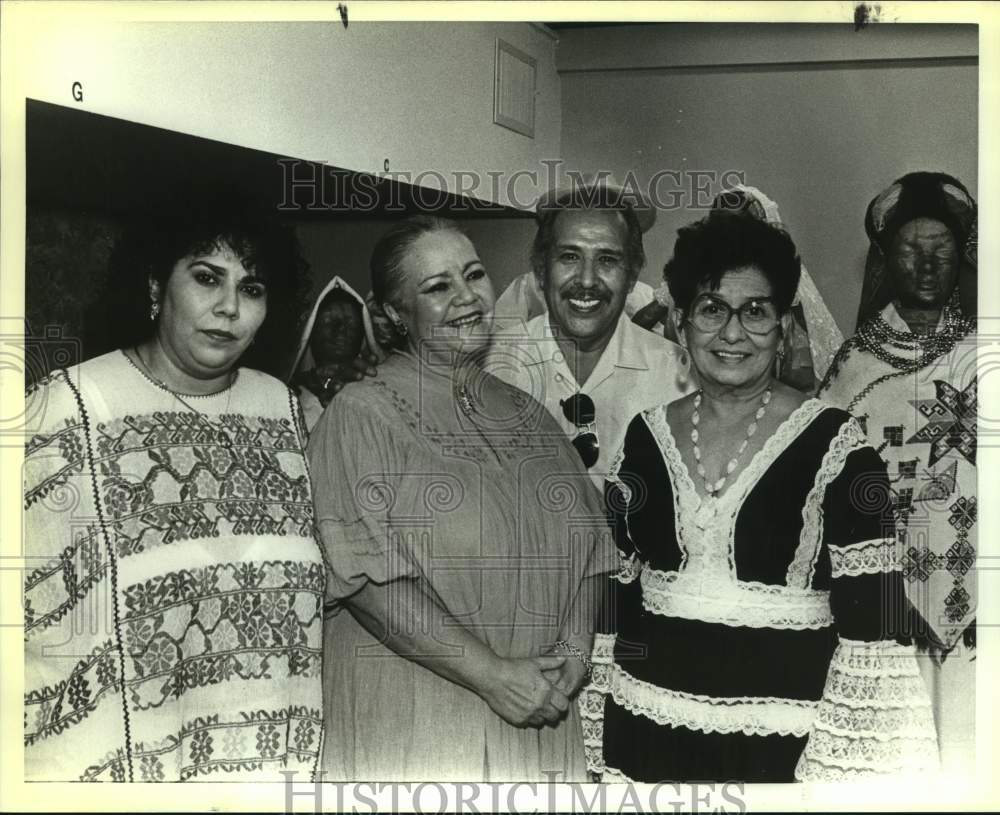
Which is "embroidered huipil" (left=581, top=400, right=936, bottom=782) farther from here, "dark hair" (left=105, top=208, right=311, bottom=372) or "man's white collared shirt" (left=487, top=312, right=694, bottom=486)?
"dark hair" (left=105, top=208, right=311, bottom=372)

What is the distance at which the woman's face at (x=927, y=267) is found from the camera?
2561 millimetres

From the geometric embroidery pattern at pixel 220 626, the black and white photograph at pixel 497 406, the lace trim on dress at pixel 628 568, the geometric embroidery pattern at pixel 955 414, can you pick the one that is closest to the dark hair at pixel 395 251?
the black and white photograph at pixel 497 406

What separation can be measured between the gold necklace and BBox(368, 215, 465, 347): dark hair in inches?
14.5

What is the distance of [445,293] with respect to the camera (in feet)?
8.23

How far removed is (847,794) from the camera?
98.9 inches

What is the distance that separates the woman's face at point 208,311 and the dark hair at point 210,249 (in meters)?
0.02

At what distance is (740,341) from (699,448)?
25 cm

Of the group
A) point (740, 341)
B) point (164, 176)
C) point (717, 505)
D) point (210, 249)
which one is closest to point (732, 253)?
point (740, 341)

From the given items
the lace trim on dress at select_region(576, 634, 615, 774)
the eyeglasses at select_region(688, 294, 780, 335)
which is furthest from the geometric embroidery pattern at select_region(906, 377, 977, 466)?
the lace trim on dress at select_region(576, 634, 615, 774)

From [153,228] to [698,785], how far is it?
1656mm

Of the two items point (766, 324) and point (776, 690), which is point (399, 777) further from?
point (766, 324)

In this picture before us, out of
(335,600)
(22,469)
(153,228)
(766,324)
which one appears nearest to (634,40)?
(766,324)

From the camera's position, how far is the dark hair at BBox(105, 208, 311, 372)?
2.42 m

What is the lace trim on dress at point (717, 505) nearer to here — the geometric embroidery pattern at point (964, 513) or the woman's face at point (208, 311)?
the geometric embroidery pattern at point (964, 513)
